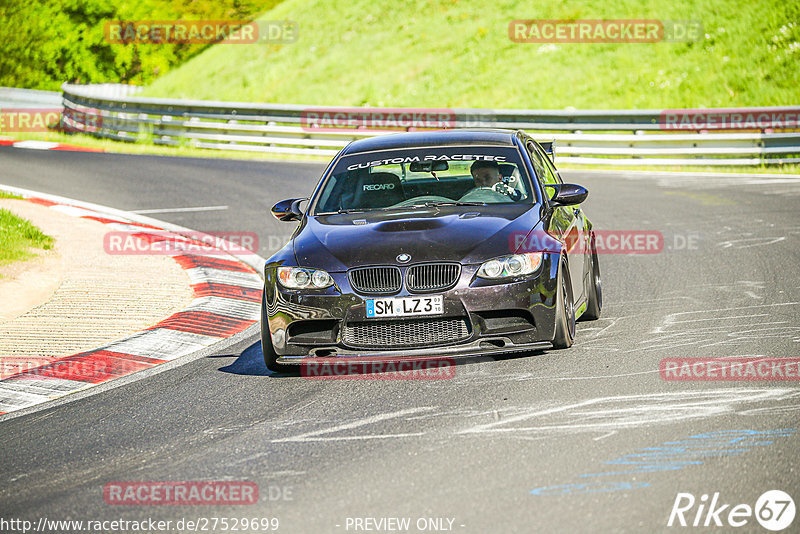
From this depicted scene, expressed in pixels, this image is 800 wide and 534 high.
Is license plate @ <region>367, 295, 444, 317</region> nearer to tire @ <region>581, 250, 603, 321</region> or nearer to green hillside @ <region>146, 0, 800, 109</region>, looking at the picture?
tire @ <region>581, 250, 603, 321</region>

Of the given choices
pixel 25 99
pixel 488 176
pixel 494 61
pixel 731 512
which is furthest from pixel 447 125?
pixel 25 99

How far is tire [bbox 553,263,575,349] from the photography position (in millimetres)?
7336

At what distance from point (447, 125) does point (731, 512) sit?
21622mm

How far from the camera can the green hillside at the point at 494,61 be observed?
107 ft

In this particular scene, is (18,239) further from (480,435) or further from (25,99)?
(25,99)

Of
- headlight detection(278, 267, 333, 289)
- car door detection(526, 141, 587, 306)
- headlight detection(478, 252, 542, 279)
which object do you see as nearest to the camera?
headlight detection(478, 252, 542, 279)

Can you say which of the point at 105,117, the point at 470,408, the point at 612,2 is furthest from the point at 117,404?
the point at 612,2

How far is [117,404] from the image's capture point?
712cm

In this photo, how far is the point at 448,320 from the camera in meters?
7.04

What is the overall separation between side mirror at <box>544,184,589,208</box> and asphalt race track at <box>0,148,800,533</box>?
1.01 metres

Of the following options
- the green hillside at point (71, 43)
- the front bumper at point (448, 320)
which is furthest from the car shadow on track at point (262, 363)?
the green hillside at point (71, 43)

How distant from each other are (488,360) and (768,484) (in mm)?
3094

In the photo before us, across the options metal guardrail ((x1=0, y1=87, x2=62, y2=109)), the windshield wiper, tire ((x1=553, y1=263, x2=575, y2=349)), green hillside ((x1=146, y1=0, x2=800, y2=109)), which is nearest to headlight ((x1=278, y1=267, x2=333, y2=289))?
the windshield wiper

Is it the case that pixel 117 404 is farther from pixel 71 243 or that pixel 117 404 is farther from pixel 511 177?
pixel 71 243
